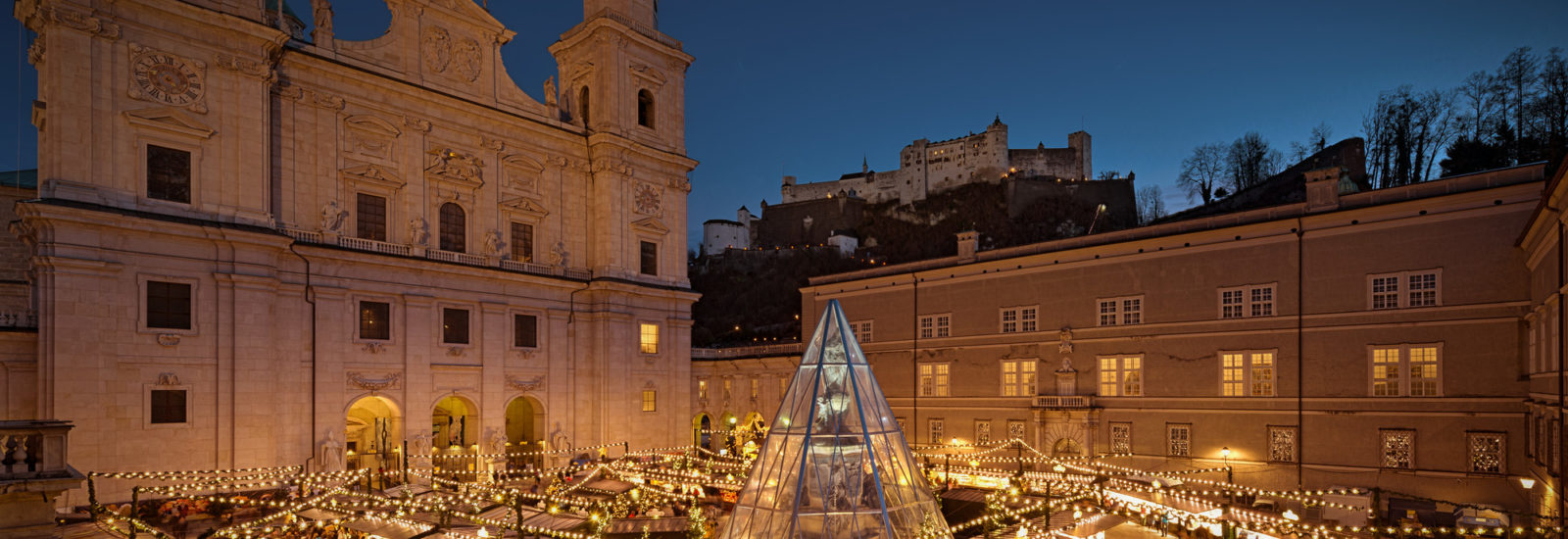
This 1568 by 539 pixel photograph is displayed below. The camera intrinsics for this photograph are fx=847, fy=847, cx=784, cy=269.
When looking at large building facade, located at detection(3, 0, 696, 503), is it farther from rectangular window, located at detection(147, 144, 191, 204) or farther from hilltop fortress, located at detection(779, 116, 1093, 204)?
hilltop fortress, located at detection(779, 116, 1093, 204)

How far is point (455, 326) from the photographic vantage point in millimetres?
34031

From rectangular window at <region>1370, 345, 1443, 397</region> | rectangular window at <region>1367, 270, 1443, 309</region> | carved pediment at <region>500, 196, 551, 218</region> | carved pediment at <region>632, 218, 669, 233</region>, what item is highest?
carved pediment at <region>500, 196, 551, 218</region>

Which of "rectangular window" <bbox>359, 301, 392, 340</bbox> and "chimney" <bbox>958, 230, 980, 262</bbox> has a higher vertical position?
"chimney" <bbox>958, 230, 980, 262</bbox>

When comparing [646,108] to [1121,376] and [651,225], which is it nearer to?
[651,225]

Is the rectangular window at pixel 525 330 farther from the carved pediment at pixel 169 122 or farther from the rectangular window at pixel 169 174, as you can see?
the carved pediment at pixel 169 122

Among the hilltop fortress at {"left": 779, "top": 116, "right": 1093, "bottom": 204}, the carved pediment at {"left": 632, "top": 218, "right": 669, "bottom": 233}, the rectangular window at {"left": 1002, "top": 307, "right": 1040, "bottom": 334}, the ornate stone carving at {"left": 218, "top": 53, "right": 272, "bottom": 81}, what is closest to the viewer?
the ornate stone carving at {"left": 218, "top": 53, "right": 272, "bottom": 81}

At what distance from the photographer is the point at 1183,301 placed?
31.2 metres

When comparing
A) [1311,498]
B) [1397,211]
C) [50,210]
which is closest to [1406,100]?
[1397,211]

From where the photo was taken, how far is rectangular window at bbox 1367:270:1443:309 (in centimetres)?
2605

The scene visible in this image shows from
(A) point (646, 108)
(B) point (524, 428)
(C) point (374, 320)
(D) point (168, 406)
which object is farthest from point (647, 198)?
(D) point (168, 406)

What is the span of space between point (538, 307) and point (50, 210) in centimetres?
1678

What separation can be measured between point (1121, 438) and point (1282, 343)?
266 inches

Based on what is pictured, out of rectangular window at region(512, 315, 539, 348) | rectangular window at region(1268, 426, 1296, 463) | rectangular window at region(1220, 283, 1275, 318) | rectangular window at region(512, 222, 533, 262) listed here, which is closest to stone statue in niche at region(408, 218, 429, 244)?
rectangular window at region(512, 222, 533, 262)

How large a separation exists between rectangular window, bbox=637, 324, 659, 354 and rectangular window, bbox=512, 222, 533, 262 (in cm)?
624
